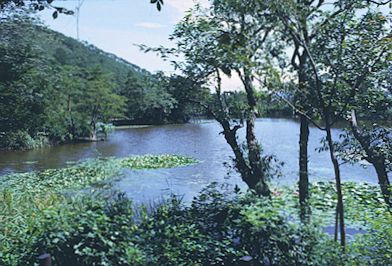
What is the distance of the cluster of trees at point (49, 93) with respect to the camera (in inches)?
515

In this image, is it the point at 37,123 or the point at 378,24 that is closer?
the point at 378,24

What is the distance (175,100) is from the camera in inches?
205

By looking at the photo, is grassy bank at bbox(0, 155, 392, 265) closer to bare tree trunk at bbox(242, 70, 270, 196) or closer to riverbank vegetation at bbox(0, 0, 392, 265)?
riverbank vegetation at bbox(0, 0, 392, 265)

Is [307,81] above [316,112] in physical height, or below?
above

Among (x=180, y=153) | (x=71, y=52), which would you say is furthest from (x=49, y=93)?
(x=71, y=52)

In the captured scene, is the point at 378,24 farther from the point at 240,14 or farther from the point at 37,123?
the point at 37,123

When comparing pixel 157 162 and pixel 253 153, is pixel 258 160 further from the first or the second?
pixel 157 162

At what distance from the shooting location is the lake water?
9227mm

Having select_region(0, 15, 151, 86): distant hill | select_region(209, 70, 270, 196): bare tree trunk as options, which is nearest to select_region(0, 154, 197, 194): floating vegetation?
select_region(0, 15, 151, 86): distant hill

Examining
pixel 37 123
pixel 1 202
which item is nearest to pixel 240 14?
pixel 1 202

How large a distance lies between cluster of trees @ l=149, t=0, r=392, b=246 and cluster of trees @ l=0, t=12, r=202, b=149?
70 cm

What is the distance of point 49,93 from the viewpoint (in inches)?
715

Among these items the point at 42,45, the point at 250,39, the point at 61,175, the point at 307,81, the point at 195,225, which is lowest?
the point at 61,175

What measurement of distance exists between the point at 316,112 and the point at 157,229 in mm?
1779
